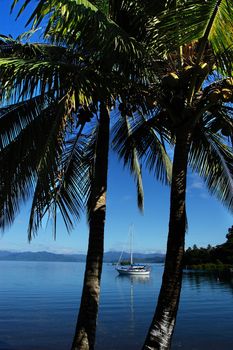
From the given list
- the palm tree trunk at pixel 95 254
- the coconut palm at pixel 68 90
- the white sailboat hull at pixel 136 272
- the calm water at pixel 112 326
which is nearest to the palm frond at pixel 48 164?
the coconut palm at pixel 68 90

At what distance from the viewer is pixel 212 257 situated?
14500 cm

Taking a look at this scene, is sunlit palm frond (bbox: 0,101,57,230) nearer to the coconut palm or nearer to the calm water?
the coconut palm

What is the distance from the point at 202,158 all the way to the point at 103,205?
11.3 ft

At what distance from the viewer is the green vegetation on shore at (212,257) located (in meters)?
123

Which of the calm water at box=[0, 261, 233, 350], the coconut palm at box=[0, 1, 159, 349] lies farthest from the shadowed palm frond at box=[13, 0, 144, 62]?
the calm water at box=[0, 261, 233, 350]

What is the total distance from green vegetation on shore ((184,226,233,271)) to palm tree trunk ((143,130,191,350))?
9254cm

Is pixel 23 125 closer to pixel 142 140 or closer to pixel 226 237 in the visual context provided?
pixel 142 140

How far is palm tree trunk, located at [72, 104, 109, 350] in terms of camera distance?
8.03 m

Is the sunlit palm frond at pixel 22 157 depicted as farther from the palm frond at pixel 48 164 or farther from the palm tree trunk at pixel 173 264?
the palm tree trunk at pixel 173 264

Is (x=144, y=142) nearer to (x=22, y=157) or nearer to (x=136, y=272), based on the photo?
(x=22, y=157)

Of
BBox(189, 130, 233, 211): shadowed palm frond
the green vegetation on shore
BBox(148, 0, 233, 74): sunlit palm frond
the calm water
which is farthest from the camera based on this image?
the green vegetation on shore

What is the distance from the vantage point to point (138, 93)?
321 inches

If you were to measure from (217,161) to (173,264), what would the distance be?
4304 mm

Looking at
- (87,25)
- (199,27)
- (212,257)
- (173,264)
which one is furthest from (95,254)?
(212,257)
